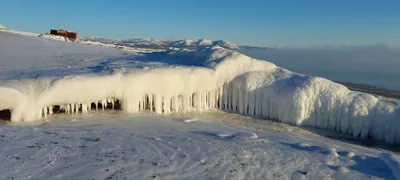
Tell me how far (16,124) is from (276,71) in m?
13.0

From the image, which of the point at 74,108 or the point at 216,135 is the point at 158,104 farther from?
the point at 216,135

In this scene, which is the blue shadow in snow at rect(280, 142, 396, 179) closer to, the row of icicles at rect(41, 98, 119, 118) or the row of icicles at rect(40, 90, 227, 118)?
the row of icicles at rect(40, 90, 227, 118)

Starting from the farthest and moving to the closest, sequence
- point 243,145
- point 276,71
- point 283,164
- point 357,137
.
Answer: point 276,71 → point 357,137 → point 243,145 → point 283,164

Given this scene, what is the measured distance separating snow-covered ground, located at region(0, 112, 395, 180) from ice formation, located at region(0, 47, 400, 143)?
2.63m

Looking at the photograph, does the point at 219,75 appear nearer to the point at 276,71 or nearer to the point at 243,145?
the point at 276,71

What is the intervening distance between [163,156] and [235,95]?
10610 mm

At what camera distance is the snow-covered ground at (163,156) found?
8.42m

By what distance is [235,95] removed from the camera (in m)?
19.8

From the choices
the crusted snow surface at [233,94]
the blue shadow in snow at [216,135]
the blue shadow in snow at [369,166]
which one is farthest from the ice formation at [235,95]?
the blue shadow in snow at [369,166]

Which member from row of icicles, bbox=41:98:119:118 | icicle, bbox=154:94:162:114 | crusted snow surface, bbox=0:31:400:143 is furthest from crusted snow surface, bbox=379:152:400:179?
row of icicles, bbox=41:98:119:118

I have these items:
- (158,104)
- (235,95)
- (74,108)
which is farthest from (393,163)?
(74,108)

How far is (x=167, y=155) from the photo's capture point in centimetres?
966

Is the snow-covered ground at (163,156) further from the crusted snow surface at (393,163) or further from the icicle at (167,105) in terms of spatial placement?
the icicle at (167,105)

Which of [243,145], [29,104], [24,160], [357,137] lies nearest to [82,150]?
[24,160]
